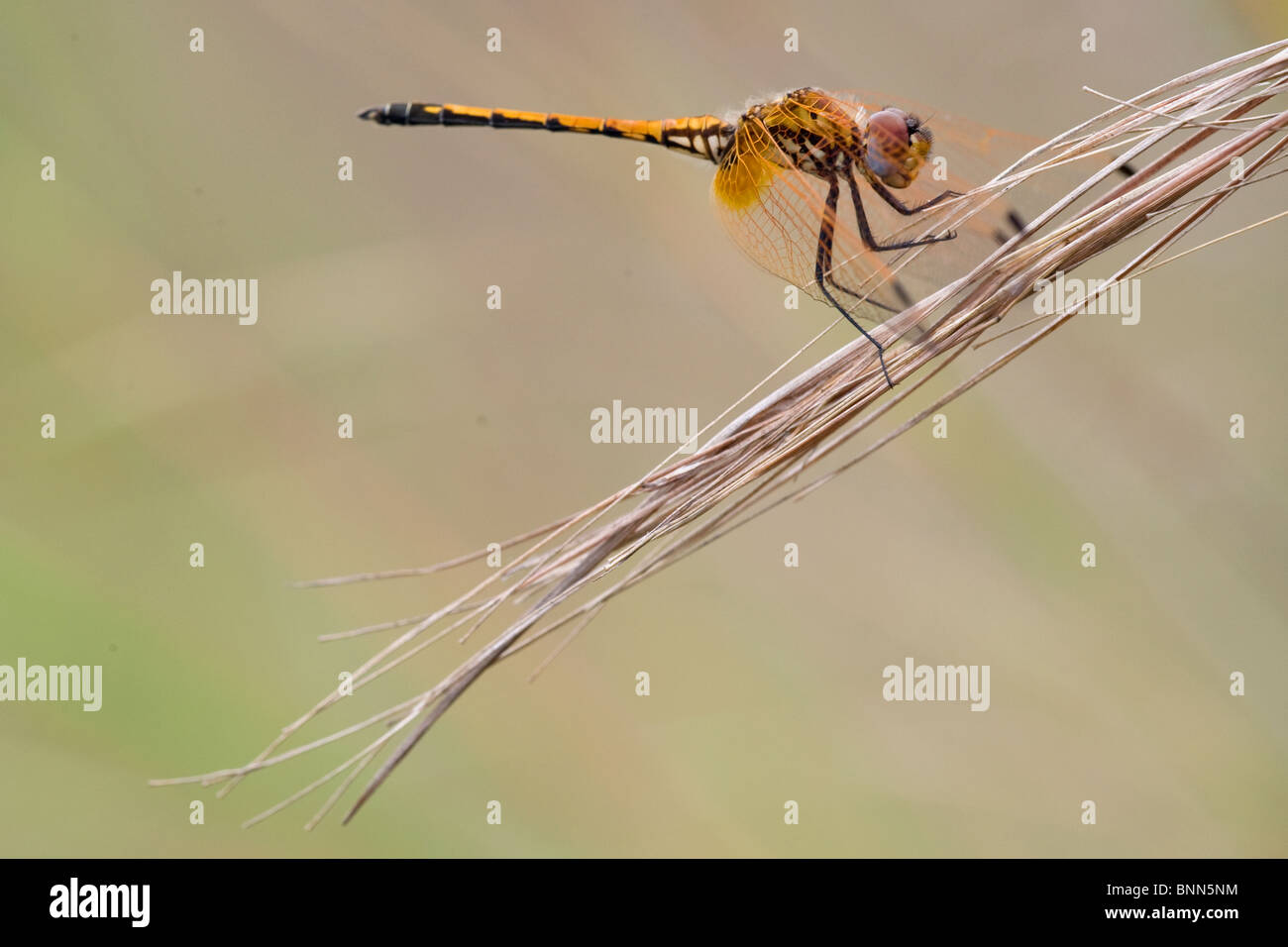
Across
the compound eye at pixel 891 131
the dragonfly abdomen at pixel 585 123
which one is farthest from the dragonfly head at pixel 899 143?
the dragonfly abdomen at pixel 585 123

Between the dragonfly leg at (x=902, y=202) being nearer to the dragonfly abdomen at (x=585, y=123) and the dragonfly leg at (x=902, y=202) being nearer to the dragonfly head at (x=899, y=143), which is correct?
the dragonfly head at (x=899, y=143)

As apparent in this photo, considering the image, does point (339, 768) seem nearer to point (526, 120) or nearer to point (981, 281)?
point (981, 281)

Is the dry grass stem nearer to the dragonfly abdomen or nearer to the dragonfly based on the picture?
the dragonfly

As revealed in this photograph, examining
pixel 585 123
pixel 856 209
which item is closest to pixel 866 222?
pixel 856 209

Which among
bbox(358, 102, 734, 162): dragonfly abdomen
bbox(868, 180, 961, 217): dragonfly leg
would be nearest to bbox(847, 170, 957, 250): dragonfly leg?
bbox(868, 180, 961, 217): dragonfly leg

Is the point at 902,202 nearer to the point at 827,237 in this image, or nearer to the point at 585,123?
the point at 827,237

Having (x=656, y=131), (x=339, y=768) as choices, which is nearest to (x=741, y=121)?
(x=656, y=131)

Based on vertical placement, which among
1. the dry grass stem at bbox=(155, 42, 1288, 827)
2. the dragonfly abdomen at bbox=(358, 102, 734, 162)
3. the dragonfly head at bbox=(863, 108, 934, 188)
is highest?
the dragonfly abdomen at bbox=(358, 102, 734, 162)
